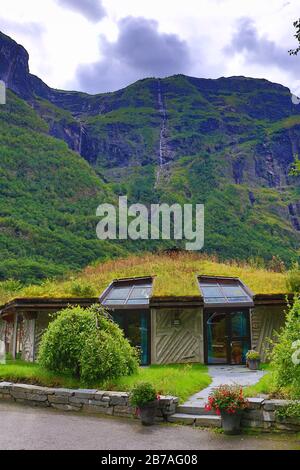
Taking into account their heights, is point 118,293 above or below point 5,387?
above

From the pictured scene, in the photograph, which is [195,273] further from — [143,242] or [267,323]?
[143,242]

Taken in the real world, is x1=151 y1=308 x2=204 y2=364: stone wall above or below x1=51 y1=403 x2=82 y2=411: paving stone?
above

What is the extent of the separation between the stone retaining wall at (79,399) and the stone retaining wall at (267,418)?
63.9 inches

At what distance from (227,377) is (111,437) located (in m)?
6.23

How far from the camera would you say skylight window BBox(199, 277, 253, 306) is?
18223mm

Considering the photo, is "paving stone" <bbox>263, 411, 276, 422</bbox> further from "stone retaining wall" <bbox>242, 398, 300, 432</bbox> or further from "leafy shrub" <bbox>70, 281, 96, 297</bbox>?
"leafy shrub" <bbox>70, 281, 96, 297</bbox>

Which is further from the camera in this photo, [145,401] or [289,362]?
[145,401]

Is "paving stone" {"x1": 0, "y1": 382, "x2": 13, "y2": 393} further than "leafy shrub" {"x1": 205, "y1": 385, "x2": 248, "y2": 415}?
Yes

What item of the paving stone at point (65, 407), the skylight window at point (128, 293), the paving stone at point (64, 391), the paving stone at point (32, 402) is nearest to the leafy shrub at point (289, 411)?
the paving stone at point (65, 407)

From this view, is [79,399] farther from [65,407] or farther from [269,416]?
[269,416]

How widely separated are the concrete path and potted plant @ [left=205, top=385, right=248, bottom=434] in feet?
0.70

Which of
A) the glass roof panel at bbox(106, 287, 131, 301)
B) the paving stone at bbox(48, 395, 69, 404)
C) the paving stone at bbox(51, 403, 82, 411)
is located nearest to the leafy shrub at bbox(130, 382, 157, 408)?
the paving stone at bbox(51, 403, 82, 411)

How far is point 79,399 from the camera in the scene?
36.4 feet

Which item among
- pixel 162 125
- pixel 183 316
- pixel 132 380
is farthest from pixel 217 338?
pixel 162 125
